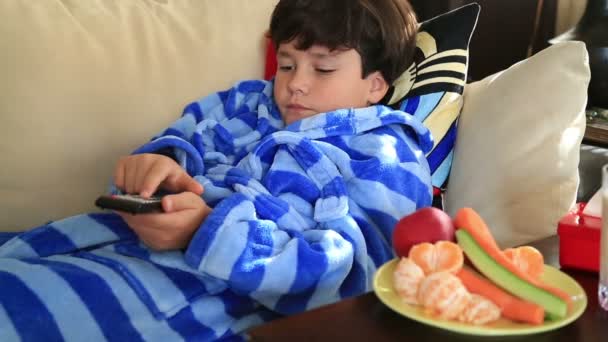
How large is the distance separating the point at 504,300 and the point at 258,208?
44 centimetres

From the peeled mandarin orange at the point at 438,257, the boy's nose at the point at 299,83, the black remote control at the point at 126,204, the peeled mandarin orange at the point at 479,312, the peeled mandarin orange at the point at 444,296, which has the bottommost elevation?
the peeled mandarin orange at the point at 479,312

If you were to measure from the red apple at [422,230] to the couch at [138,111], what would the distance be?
42 cm

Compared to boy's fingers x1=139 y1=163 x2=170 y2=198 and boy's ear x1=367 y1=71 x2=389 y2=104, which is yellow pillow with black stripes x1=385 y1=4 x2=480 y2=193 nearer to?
boy's ear x1=367 y1=71 x2=389 y2=104

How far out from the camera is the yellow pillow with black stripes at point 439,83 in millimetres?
1237

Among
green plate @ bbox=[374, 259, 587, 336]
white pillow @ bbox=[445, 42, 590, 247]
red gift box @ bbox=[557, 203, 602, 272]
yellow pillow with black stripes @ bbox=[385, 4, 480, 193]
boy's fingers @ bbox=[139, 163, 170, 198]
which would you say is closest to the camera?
green plate @ bbox=[374, 259, 587, 336]

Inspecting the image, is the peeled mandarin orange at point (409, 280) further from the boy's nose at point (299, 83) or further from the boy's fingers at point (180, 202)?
the boy's nose at point (299, 83)

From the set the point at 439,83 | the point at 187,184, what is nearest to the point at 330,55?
the point at 439,83

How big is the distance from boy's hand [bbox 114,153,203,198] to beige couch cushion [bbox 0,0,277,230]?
187mm

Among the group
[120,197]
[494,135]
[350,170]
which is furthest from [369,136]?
[120,197]

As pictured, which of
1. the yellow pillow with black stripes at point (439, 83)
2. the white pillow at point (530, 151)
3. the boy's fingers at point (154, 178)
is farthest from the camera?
the yellow pillow with black stripes at point (439, 83)

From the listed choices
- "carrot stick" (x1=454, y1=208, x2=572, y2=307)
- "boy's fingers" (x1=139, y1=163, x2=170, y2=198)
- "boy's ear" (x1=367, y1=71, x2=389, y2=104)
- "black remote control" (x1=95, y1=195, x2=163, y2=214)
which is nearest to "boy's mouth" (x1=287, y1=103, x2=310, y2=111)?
"boy's ear" (x1=367, y1=71, x2=389, y2=104)

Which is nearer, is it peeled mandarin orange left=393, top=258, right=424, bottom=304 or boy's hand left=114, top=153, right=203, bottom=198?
peeled mandarin orange left=393, top=258, right=424, bottom=304

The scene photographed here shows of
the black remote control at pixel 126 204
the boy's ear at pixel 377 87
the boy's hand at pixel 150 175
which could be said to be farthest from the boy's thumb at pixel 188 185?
the boy's ear at pixel 377 87

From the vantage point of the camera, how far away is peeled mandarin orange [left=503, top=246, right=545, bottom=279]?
0.72 m
